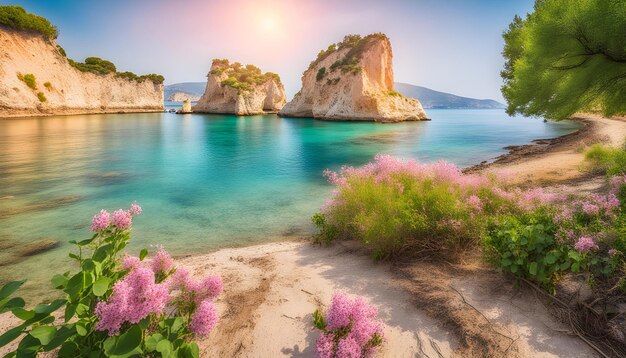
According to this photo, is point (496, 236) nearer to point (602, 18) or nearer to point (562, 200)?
point (562, 200)

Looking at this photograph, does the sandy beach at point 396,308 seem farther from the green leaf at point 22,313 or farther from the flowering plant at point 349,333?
the green leaf at point 22,313

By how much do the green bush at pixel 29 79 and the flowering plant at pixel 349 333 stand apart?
75132mm

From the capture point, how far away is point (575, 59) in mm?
10711

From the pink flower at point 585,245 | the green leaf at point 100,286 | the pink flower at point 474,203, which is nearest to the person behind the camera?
the green leaf at point 100,286

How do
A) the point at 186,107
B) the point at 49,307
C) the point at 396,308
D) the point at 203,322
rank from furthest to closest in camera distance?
the point at 186,107 < the point at 396,308 < the point at 203,322 < the point at 49,307

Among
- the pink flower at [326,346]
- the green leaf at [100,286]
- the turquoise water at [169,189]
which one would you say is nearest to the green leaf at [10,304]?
the green leaf at [100,286]

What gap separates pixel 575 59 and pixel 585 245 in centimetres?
1047

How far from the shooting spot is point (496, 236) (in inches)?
185

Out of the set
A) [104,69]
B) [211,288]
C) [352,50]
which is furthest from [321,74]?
[211,288]

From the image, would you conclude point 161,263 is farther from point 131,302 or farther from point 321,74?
point 321,74

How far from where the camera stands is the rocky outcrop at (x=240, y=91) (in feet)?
281

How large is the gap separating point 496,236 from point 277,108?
10135cm

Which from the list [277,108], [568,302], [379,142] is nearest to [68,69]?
[277,108]

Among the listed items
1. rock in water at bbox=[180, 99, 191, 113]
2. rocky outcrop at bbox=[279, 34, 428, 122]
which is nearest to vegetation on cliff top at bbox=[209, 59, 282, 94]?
rock in water at bbox=[180, 99, 191, 113]
